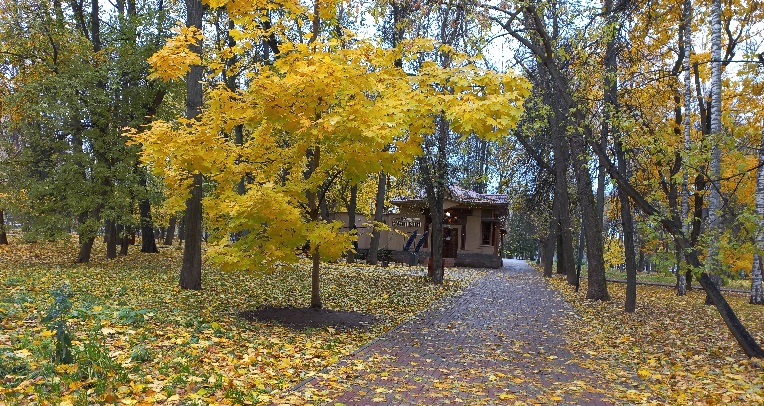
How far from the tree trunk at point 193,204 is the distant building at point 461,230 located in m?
20.5

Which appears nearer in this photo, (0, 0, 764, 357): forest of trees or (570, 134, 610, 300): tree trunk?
(0, 0, 764, 357): forest of trees

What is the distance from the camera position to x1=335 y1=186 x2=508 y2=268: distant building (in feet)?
108

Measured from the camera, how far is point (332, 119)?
7.53m

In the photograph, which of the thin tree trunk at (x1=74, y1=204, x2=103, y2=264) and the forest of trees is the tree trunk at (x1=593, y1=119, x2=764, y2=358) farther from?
the thin tree trunk at (x1=74, y1=204, x2=103, y2=264)

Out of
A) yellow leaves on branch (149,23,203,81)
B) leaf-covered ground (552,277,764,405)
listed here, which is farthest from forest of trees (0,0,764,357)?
leaf-covered ground (552,277,764,405)

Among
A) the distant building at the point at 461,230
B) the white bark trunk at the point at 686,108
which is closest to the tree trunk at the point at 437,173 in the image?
the white bark trunk at the point at 686,108

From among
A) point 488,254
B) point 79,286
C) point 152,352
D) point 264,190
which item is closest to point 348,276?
point 79,286

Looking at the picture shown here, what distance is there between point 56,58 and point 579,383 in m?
17.8

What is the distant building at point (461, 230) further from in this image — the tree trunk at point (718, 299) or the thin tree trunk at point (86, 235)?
the tree trunk at point (718, 299)

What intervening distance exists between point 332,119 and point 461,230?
2747 cm

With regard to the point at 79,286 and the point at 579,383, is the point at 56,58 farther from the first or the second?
the point at 579,383

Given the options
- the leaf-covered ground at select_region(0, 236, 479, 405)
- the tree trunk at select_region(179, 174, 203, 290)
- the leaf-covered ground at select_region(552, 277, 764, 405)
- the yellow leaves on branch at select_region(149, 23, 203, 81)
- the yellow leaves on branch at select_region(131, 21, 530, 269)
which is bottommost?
the leaf-covered ground at select_region(552, 277, 764, 405)

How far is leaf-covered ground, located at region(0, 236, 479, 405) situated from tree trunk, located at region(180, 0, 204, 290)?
1.92ft

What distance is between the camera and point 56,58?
17.3 m
